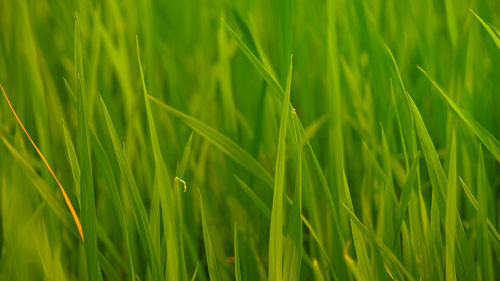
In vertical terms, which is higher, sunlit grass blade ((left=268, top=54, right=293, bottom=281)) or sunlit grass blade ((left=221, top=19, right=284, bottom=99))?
sunlit grass blade ((left=221, top=19, right=284, bottom=99))

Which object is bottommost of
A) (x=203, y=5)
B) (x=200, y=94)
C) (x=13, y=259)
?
(x=13, y=259)

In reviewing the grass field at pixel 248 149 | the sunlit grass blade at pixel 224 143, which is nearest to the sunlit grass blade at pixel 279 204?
the grass field at pixel 248 149

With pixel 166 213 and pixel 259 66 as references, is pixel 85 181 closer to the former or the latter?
pixel 166 213

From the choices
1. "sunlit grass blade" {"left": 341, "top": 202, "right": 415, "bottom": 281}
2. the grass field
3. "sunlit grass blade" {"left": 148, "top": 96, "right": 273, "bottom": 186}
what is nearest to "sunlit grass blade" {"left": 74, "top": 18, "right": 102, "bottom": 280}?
the grass field

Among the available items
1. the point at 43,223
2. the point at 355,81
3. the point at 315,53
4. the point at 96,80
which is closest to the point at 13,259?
the point at 43,223

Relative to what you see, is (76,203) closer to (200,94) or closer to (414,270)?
(200,94)

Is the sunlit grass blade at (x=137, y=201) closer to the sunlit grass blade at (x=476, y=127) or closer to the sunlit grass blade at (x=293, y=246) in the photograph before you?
the sunlit grass blade at (x=293, y=246)

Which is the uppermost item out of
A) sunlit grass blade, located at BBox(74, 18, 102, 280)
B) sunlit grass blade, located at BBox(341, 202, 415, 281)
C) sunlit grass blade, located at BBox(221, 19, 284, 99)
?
sunlit grass blade, located at BBox(221, 19, 284, 99)

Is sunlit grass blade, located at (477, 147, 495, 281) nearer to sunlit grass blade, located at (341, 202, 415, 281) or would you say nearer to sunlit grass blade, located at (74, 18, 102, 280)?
sunlit grass blade, located at (341, 202, 415, 281)
